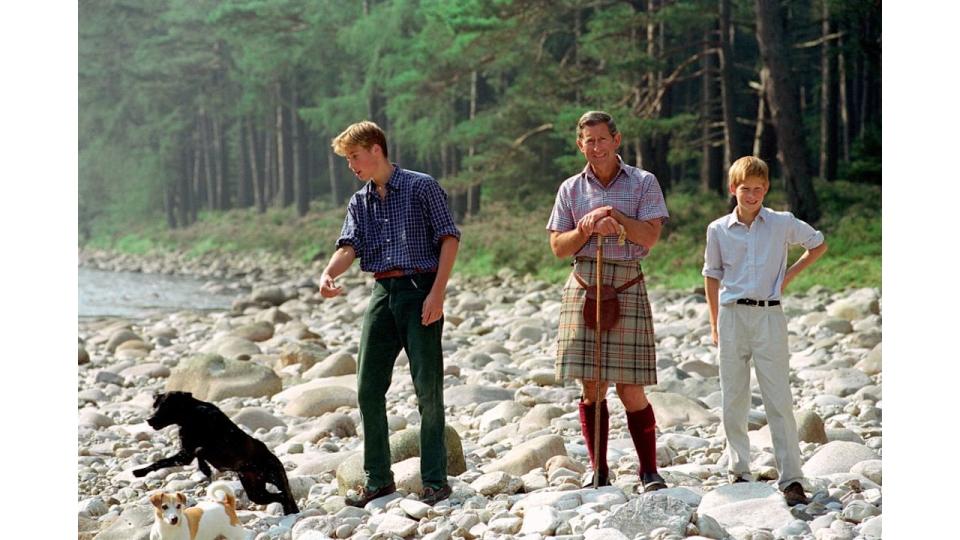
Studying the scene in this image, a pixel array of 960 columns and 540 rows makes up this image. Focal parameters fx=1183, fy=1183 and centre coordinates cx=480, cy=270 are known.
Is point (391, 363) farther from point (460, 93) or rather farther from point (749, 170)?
point (460, 93)

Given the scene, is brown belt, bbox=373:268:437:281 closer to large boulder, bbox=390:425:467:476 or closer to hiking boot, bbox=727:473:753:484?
large boulder, bbox=390:425:467:476

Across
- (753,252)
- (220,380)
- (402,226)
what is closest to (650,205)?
(753,252)

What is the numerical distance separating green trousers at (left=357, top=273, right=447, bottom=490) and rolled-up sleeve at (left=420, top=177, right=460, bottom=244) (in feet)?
0.50

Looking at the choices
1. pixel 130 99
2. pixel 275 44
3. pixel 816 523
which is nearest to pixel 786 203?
pixel 816 523

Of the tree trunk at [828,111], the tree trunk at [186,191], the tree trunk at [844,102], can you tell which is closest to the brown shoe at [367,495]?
the tree trunk at [828,111]

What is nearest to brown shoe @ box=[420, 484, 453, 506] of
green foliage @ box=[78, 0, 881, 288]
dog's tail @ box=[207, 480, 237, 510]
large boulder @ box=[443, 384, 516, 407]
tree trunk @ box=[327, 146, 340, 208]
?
dog's tail @ box=[207, 480, 237, 510]

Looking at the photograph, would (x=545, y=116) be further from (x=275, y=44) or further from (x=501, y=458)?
(x=501, y=458)

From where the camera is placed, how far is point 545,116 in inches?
680

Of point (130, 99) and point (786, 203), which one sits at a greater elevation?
point (130, 99)

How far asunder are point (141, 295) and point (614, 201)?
15600 mm

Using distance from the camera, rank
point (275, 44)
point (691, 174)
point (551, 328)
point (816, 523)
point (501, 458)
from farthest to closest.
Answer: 1. point (275, 44)
2. point (691, 174)
3. point (551, 328)
4. point (501, 458)
5. point (816, 523)

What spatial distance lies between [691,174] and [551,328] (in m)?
13.1

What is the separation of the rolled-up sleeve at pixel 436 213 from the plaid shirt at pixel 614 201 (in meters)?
0.35

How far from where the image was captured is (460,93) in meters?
21.4
